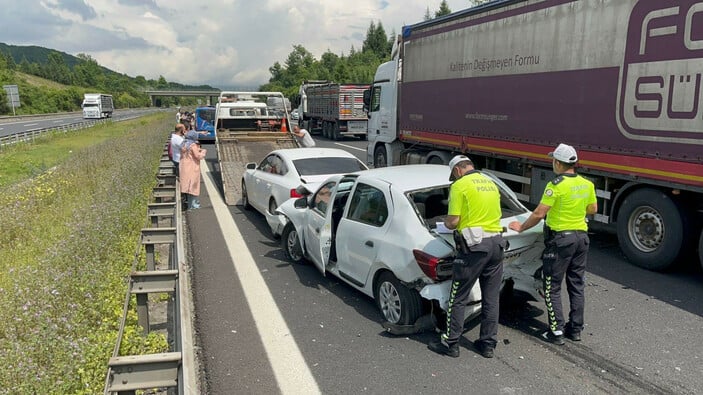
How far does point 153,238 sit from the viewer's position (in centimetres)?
610

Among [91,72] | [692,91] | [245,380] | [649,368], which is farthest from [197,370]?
[91,72]

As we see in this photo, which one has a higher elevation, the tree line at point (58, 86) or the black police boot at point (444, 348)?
the tree line at point (58, 86)

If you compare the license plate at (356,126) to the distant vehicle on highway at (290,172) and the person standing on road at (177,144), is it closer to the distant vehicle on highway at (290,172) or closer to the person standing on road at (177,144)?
the person standing on road at (177,144)

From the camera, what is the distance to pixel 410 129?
1323 cm

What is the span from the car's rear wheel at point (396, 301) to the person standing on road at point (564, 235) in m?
1.11

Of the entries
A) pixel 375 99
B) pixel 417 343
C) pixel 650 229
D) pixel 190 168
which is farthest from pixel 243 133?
pixel 417 343

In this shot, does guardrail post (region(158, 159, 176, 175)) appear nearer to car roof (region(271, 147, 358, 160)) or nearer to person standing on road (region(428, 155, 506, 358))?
car roof (region(271, 147, 358, 160))

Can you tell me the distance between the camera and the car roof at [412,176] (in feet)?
17.1

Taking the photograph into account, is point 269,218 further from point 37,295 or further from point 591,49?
point 591,49

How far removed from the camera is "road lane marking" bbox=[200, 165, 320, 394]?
404 centimetres

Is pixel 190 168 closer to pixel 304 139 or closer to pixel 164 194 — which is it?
pixel 164 194

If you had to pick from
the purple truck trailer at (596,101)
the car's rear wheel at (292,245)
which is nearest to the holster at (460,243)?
the car's rear wheel at (292,245)

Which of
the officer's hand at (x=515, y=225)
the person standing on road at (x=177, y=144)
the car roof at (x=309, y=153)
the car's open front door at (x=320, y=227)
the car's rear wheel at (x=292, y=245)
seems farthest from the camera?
the person standing on road at (x=177, y=144)

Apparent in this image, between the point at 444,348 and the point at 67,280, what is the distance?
3545 millimetres
